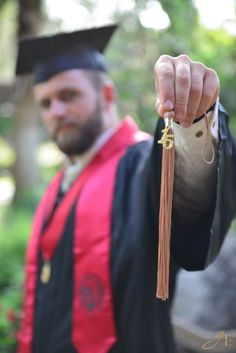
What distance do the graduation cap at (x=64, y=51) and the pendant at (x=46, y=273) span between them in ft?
2.68

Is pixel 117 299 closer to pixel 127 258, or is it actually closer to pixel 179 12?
pixel 127 258

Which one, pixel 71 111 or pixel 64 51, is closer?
pixel 71 111

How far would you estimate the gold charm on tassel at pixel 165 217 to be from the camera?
893 mm

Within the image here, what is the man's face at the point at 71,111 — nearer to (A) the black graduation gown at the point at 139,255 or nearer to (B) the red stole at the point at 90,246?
(B) the red stole at the point at 90,246

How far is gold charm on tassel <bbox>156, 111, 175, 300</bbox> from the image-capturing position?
0.89m

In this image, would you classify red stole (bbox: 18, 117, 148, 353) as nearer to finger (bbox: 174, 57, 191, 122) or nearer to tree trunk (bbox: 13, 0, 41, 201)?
finger (bbox: 174, 57, 191, 122)

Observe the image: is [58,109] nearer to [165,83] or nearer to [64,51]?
[64,51]

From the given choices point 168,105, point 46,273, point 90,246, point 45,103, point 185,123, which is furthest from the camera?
point 45,103

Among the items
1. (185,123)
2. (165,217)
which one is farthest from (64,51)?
(165,217)

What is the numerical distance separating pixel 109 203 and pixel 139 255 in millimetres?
279

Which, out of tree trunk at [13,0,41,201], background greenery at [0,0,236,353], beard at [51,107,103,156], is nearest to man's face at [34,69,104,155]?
beard at [51,107,103,156]

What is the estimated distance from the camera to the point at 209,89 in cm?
99

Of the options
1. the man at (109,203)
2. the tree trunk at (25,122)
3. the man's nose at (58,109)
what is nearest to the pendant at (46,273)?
the man at (109,203)

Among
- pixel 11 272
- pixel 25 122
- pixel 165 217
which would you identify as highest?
pixel 165 217
